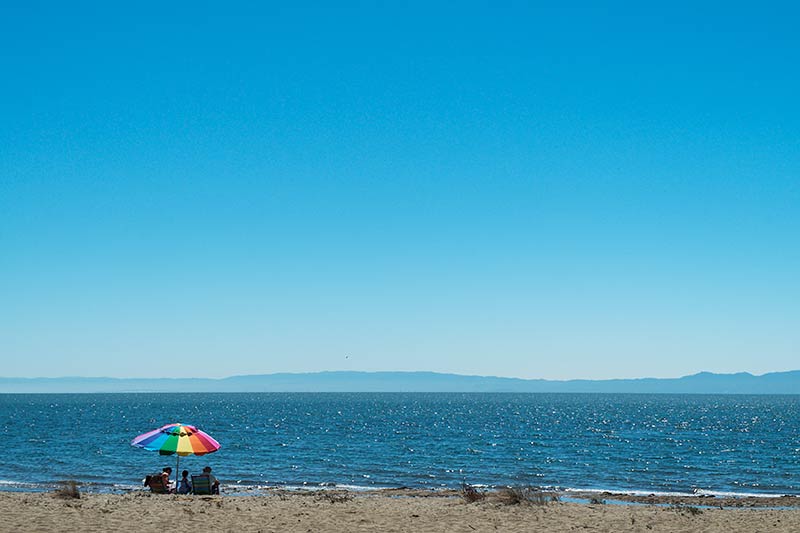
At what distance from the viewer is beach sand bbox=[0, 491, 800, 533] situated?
18.3 m

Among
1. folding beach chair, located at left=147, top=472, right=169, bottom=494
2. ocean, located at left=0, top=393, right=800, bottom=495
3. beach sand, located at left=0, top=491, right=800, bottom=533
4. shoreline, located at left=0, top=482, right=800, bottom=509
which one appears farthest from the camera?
ocean, located at left=0, top=393, right=800, bottom=495

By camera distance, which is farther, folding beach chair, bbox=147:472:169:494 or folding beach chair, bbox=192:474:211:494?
folding beach chair, bbox=147:472:169:494

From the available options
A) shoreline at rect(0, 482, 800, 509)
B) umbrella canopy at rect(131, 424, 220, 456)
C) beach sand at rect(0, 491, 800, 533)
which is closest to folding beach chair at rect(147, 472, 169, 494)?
beach sand at rect(0, 491, 800, 533)

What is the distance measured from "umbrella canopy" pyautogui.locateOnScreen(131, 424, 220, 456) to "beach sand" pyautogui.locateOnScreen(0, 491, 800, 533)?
1.43m

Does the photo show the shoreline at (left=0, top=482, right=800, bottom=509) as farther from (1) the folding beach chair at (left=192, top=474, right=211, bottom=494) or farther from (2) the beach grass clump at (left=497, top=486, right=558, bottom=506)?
(2) the beach grass clump at (left=497, top=486, right=558, bottom=506)

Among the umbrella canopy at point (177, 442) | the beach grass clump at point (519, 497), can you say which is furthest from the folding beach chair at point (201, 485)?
the beach grass clump at point (519, 497)

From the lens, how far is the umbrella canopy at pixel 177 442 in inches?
862

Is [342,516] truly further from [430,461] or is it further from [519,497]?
[430,461]

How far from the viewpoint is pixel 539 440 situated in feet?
190

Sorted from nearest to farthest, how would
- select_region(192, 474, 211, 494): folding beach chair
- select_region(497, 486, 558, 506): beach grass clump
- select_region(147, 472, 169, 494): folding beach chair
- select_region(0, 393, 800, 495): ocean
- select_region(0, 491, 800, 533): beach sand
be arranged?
1. select_region(0, 491, 800, 533): beach sand
2. select_region(497, 486, 558, 506): beach grass clump
3. select_region(192, 474, 211, 494): folding beach chair
4. select_region(147, 472, 169, 494): folding beach chair
5. select_region(0, 393, 800, 495): ocean

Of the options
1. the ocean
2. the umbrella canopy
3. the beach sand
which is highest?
the umbrella canopy

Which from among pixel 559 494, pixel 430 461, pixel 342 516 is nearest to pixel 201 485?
pixel 342 516

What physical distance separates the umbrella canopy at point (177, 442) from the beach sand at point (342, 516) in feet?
4.68

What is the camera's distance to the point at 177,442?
2217 cm
